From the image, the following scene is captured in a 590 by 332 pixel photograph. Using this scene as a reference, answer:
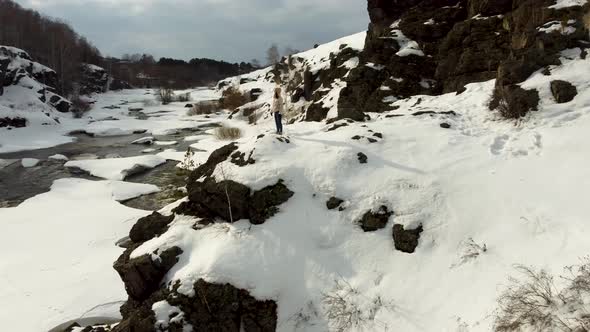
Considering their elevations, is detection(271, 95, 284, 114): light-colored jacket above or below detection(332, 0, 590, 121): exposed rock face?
below

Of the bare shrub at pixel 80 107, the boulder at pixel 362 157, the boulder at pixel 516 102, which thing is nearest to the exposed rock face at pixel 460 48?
the boulder at pixel 516 102

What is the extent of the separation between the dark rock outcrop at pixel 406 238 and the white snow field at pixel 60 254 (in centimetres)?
544

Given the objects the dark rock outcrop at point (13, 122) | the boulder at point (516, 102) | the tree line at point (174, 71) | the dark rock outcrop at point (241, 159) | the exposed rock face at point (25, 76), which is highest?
the tree line at point (174, 71)

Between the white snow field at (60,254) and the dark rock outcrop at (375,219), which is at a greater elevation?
the dark rock outcrop at (375,219)

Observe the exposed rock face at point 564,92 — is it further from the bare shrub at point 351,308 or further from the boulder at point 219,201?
the boulder at point 219,201

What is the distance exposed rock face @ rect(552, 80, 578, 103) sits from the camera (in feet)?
26.7

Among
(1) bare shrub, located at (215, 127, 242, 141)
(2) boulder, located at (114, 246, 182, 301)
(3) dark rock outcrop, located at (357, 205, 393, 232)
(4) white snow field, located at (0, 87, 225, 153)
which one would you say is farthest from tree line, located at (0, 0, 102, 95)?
(3) dark rock outcrop, located at (357, 205, 393, 232)

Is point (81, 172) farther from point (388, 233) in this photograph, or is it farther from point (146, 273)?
point (388, 233)

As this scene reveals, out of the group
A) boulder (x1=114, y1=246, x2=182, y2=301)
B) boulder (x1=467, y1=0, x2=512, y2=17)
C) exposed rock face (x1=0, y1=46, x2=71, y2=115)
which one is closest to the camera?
boulder (x1=114, y1=246, x2=182, y2=301)

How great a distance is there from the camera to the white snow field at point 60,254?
6.97 meters

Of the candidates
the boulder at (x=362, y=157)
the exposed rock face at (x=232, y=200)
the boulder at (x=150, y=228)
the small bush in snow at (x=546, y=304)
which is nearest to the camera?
the small bush in snow at (x=546, y=304)

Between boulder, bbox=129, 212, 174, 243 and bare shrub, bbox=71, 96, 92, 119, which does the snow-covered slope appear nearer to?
boulder, bbox=129, 212, 174, 243

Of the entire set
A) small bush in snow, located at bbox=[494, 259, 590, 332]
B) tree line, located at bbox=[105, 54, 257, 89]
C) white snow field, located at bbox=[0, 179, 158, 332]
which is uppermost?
tree line, located at bbox=[105, 54, 257, 89]

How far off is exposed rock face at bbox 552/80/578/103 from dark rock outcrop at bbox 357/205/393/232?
514 centimetres
